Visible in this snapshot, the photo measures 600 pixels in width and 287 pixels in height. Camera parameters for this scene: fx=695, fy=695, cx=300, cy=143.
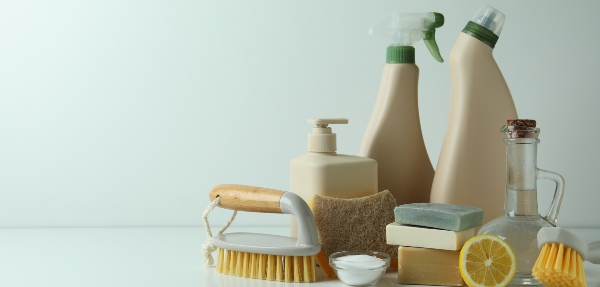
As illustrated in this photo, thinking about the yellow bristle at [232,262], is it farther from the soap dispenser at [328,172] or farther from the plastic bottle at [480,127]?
the plastic bottle at [480,127]

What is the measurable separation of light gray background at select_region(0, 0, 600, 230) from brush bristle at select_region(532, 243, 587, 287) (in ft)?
1.48

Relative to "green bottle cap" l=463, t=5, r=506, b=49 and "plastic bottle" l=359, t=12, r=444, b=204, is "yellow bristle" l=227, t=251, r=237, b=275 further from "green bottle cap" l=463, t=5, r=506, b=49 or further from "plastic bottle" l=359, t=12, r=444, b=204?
"green bottle cap" l=463, t=5, r=506, b=49

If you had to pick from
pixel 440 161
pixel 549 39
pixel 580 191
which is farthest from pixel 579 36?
pixel 440 161

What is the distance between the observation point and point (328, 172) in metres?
0.76

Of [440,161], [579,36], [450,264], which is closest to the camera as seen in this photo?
[450,264]

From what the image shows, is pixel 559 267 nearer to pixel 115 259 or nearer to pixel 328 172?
pixel 328 172

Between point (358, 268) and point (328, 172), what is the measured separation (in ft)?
0.39

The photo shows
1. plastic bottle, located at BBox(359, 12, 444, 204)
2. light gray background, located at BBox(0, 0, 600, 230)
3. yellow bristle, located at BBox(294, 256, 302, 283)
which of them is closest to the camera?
yellow bristle, located at BBox(294, 256, 302, 283)

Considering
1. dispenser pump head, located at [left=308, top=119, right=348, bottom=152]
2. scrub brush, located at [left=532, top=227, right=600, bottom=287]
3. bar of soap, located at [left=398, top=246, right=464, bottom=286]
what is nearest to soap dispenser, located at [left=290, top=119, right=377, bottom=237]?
dispenser pump head, located at [left=308, top=119, right=348, bottom=152]

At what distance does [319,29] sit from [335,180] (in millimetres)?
386

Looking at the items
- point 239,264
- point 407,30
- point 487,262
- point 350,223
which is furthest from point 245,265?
point 407,30

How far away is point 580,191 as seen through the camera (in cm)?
106

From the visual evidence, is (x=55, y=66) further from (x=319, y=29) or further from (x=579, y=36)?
(x=579, y=36)

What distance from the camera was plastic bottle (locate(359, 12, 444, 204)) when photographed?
0.85 m
